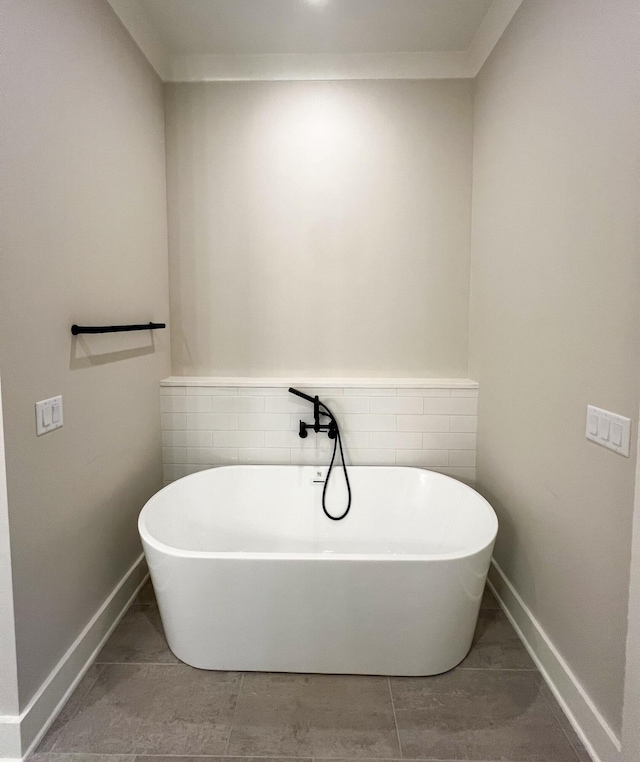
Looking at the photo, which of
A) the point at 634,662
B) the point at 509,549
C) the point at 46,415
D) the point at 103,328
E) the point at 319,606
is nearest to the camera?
the point at 634,662

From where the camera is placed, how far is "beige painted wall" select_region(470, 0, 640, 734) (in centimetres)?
132

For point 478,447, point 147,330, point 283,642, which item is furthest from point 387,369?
point 283,642

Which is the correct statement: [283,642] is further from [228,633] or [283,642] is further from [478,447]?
[478,447]

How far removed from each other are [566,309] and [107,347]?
1904mm

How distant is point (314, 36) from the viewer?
7.73 ft

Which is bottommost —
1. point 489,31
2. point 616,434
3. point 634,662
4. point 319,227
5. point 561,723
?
point 561,723

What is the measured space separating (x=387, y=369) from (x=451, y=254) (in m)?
0.79

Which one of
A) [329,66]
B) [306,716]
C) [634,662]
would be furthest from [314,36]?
[306,716]

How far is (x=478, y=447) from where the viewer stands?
2600 mm

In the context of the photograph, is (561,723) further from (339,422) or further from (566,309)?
(339,422)

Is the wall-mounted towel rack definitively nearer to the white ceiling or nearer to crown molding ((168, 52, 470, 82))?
the white ceiling

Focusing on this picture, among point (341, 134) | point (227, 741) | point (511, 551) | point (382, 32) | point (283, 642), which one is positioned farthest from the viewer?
point (341, 134)

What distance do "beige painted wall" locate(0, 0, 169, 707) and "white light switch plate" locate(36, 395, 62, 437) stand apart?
3cm

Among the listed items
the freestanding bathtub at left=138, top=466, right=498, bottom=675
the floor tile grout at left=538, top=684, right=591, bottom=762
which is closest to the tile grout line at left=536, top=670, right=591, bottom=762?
the floor tile grout at left=538, top=684, right=591, bottom=762
